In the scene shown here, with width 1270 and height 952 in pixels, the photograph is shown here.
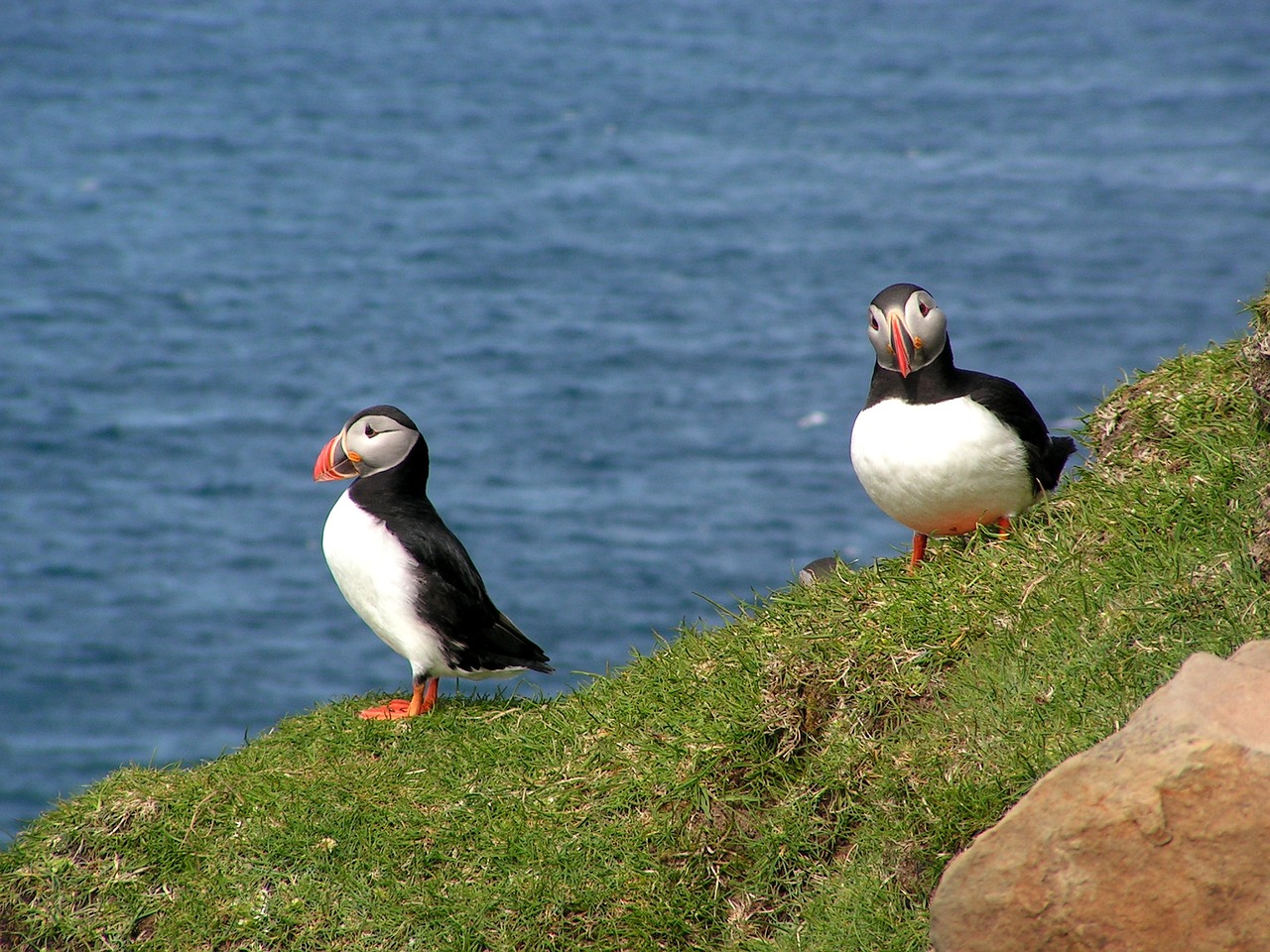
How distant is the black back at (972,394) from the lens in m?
5.29

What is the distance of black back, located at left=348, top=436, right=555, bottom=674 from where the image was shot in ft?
19.5

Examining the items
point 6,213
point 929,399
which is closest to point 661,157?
point 6,213

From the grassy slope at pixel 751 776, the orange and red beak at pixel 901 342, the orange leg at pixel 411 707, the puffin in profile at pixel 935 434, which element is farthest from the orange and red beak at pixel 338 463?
the orange and red beak at pixel 901 342

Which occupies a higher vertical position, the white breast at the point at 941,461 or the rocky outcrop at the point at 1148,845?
the white breast at the point at 941,461

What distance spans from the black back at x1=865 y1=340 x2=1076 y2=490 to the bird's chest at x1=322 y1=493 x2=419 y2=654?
1.97 meters

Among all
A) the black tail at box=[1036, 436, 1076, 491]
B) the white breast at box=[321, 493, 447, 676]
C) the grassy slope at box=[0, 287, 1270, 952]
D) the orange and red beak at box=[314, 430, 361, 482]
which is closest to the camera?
the grassy slope at box=[0, 287, 1270, 952]

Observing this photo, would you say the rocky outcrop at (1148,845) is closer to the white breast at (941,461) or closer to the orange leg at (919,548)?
the white breast at (941,461)

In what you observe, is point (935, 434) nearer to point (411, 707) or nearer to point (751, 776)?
point (751, 776)

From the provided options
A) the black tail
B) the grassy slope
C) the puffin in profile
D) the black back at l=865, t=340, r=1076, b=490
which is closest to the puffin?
the grassy slope

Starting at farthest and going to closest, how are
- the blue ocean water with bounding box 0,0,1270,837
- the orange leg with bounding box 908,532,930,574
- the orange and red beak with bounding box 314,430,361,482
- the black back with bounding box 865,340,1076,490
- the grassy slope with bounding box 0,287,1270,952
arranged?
the blue ocean water with bounding box 0,0,1270,837 < the orange and red beak with bounding box 314,430,361,482 < the orange leg with bounding box 908,532,930,574 < the black back with bounding box 865,340,1076,490 < the grassy slope with bounding box 0,287,1270,952

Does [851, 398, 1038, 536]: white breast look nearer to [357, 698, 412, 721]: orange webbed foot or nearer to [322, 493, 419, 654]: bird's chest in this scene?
[322, 493, 419, 654]: bird's chest

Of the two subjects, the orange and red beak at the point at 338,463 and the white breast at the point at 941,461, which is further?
the orange and red beak at the point at 338,463

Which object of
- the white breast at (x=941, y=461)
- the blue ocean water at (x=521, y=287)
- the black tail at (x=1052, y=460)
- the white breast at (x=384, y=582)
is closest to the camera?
the white breast at (x=941, y=461)

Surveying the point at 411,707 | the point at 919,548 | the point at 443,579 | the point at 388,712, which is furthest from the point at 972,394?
the point at 388,712
